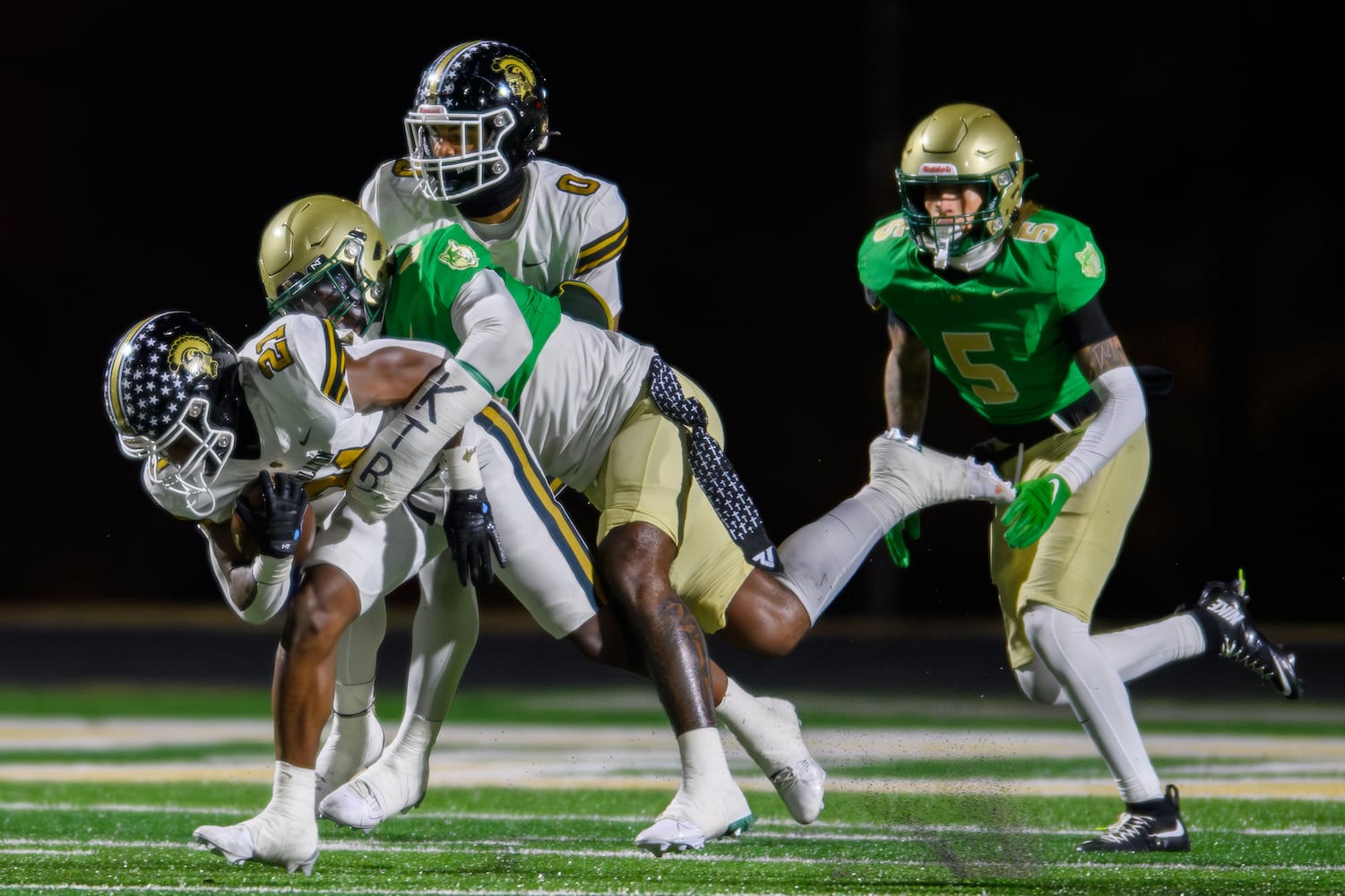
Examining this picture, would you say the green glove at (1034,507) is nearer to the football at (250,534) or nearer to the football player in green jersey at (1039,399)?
the football player in green jersey at (1039,399)

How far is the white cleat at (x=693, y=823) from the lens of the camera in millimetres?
2951

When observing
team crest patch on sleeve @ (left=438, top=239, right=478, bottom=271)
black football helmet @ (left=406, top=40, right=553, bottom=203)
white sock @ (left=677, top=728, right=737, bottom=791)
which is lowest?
white sock @ (left=677, top=728, right=737, bottom=791)

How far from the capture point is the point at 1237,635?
4016 mm

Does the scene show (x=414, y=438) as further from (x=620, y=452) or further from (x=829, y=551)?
(x=829, y=551)

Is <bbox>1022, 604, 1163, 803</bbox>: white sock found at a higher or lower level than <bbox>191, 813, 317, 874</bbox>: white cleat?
lower

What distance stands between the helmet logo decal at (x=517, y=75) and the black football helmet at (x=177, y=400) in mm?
1169

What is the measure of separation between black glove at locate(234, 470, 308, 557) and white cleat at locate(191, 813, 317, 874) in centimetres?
48

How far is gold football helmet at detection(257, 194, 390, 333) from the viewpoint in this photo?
3354 mm

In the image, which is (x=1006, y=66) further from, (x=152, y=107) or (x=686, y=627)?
(x=686, y=627)

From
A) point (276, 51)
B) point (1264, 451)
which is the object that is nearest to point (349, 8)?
point (276, 51)

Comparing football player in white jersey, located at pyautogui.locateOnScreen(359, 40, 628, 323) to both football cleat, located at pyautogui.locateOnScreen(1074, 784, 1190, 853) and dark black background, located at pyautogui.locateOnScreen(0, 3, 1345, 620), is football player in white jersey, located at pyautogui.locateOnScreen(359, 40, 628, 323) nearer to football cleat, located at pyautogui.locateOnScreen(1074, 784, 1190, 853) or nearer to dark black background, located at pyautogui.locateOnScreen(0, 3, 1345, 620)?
football cleat, located at pyautogui.locateOnScreen(1074, 784, 1190, 853)

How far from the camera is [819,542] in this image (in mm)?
3633

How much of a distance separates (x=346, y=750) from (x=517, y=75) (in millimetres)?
1610

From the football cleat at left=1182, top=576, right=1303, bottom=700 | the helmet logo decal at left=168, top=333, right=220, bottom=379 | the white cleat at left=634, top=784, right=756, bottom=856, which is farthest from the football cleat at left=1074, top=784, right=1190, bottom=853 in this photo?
the helmet logo decal at left=168, top=333, right=220, bottom=379
